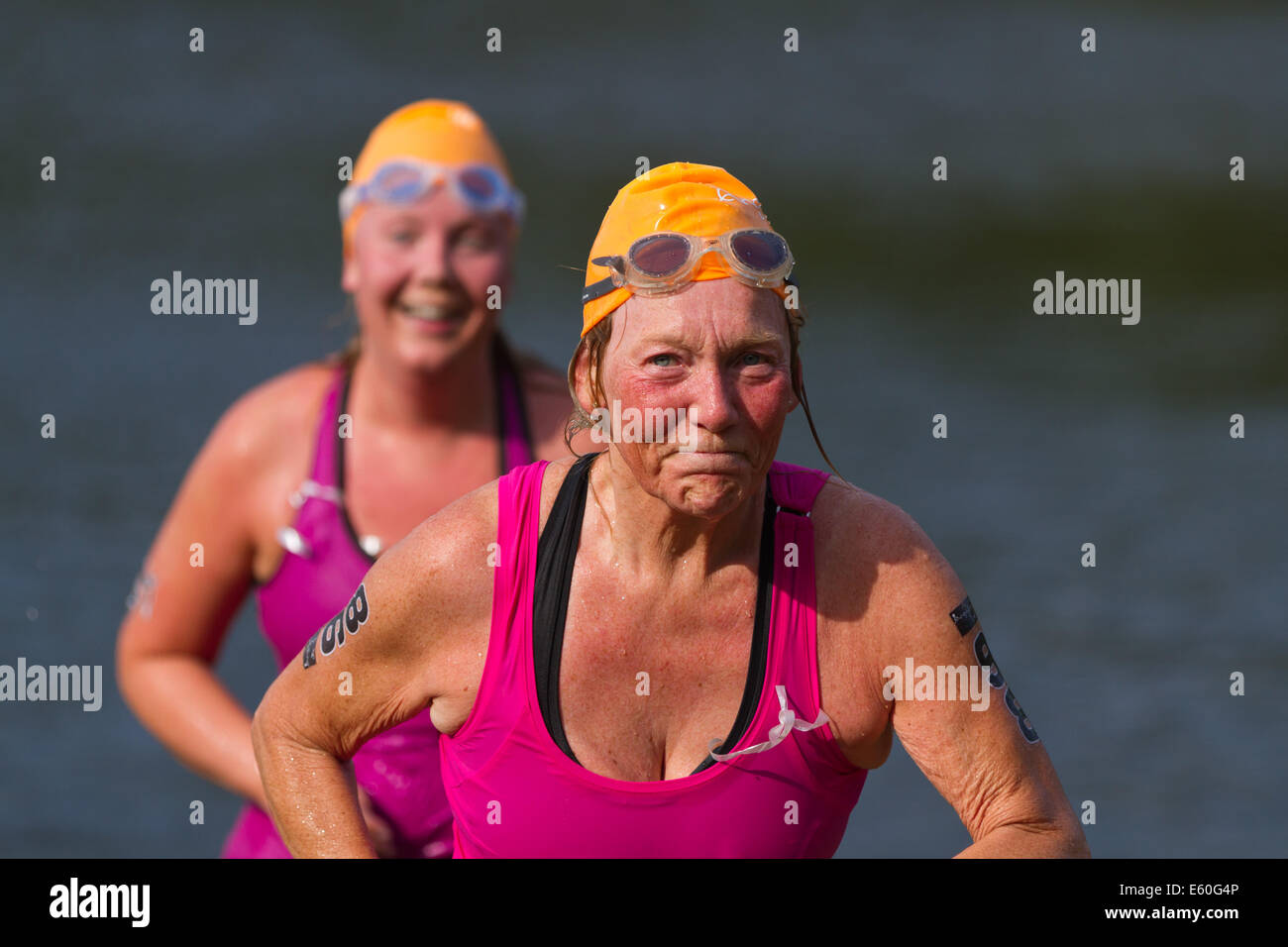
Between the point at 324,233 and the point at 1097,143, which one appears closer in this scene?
the point at 324,233

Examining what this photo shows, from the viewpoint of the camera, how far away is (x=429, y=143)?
259 inches

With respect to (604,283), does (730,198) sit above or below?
above

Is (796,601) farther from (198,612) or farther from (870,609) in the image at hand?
(198,612)

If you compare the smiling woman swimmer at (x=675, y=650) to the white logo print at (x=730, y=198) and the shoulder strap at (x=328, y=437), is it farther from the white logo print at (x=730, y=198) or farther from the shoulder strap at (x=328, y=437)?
the shoulder strap at (x=328, y=437)

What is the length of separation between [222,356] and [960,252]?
8966 mm

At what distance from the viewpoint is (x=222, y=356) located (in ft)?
50.0

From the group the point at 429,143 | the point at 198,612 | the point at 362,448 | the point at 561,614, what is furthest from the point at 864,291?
the point at 561,614

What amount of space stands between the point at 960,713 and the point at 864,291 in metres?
15.8

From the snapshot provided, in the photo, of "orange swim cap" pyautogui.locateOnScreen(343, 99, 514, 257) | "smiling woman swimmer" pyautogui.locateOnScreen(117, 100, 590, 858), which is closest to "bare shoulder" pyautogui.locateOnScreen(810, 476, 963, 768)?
"smiling woman swimmer" pyautogui.locateOnScreen(117, 100, 590, 858)

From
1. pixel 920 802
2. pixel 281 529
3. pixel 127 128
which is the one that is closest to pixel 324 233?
pixel 127 128

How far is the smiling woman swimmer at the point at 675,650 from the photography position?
3.65 metres

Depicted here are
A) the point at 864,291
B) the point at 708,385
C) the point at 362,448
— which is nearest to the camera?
the point at 708,385

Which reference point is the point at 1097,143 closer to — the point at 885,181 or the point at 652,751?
the point at 885,181

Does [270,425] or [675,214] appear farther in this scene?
[270,425]
